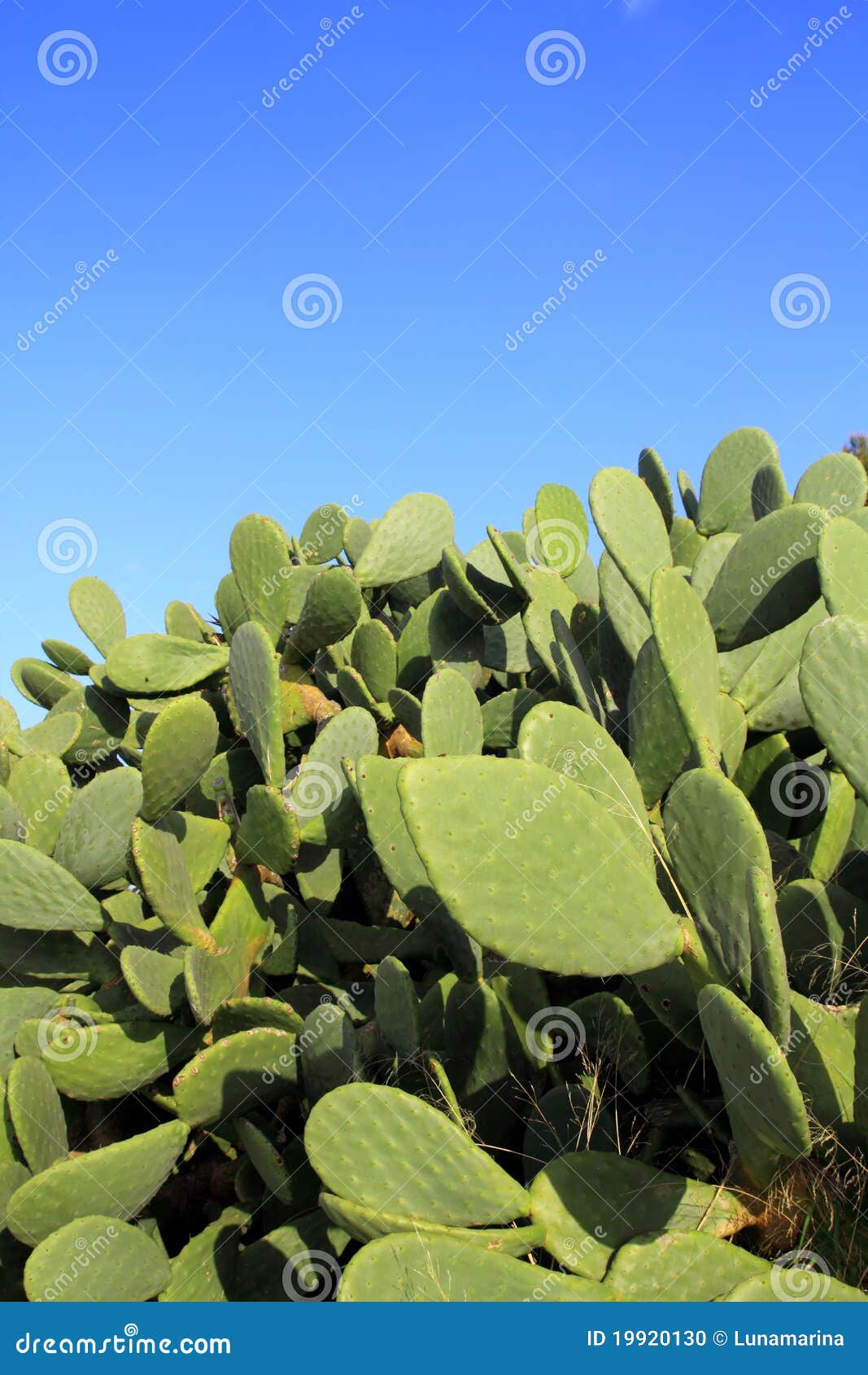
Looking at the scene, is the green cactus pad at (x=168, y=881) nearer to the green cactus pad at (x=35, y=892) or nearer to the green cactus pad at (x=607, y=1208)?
the green cactus pad at (x=35, y=892)

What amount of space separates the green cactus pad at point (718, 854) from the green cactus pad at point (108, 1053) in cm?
120

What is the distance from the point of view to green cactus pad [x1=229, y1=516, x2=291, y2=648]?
296cm

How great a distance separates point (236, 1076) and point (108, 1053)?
303 mm

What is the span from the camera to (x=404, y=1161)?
166cm

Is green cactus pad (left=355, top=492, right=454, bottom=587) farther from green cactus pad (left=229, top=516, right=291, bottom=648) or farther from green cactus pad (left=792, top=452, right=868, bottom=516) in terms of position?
green cactus pad (left=792, top=452, right=868, bottom=516)

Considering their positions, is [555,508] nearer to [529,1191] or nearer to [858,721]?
[858,721]

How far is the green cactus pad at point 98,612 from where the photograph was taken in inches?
142

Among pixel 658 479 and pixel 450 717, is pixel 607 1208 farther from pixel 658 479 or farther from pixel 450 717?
pixel 658 479

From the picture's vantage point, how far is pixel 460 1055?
6.95 feet

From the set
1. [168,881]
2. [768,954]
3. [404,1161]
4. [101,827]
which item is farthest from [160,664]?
[768,954]

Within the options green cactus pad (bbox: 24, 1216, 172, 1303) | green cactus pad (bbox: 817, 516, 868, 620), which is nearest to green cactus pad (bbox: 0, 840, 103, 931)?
green cactus pad (bbox: 24, 1216, 172, 1303)

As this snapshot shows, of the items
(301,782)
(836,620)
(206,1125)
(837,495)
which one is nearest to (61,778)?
(301,782)

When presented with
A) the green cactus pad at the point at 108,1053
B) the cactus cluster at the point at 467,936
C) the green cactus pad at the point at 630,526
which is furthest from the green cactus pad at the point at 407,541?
the green cactus pad at the point at 108,1053

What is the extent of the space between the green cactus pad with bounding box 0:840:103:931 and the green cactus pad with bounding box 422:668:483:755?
90 cm
